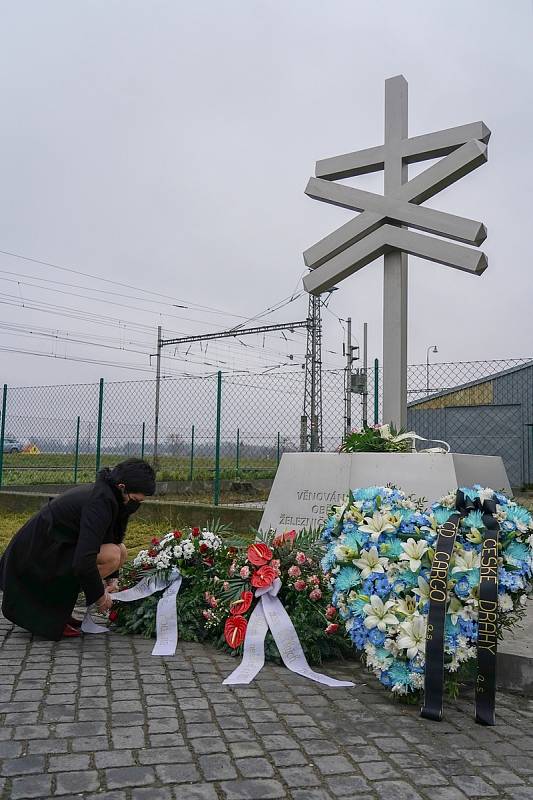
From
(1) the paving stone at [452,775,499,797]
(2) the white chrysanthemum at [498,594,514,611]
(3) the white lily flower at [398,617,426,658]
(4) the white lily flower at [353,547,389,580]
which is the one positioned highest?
(4) the white lily flower at [353,547,389,580]

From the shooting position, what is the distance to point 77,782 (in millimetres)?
2201

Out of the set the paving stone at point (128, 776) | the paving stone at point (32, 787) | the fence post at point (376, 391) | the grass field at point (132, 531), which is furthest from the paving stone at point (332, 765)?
the fence post at point (376, 391)

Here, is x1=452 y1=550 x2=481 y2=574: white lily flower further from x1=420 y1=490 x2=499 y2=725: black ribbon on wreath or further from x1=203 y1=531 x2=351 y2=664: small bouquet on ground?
x1=203 y1=531 x2=351 y2=664: small bouquet on ground

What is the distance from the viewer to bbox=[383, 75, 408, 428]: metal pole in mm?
5465

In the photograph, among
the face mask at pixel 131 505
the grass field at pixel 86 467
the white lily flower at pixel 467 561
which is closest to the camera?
the white lily flower at pixel 467 561

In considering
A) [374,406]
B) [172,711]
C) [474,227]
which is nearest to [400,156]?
[474,227]

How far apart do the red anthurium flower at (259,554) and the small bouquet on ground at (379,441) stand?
118cm

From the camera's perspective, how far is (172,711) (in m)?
2.88

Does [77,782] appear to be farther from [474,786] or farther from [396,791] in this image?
[474,786]

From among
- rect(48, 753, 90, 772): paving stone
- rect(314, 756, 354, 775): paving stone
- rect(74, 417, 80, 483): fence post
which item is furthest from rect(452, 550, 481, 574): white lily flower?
rect(74, 417, 80, 483): fence post

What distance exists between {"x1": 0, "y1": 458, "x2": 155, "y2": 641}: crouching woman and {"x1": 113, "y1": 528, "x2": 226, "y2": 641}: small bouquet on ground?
0.29m

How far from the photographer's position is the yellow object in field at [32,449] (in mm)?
12742

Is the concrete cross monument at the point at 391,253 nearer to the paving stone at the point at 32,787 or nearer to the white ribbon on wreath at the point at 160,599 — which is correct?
the white ribbon on wreath at the point at 160,599

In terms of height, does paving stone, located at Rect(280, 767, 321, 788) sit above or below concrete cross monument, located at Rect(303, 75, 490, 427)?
below
